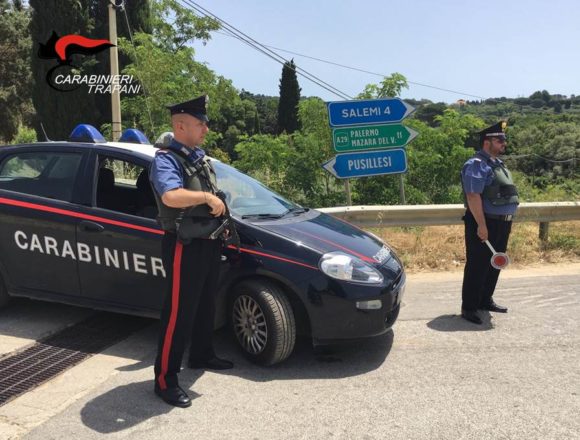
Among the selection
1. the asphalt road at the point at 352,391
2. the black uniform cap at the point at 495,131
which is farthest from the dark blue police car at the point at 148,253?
the black uniform cap at the point at 495,131

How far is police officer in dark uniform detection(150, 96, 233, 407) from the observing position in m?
3.04

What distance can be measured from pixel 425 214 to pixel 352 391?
13.4ft

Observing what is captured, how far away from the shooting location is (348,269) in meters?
3.58

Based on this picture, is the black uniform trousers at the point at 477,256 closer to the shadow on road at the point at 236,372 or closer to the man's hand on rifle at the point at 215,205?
the shadow on road at the point at 236,372

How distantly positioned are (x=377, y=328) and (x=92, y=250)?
2.26 meters

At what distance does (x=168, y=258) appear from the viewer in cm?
319

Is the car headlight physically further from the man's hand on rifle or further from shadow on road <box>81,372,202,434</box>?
shadow on road <box>81,372,202,434</box>

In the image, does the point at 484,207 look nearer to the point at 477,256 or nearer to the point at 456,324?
the point at 477,256

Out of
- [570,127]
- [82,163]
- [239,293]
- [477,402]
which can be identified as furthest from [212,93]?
[570,127]

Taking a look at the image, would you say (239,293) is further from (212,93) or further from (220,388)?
(212,93)

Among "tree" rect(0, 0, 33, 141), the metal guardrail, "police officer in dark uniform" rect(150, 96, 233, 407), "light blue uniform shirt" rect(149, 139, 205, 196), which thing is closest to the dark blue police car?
"police officer in dark uniform" rect(150, 96, 233, 407)

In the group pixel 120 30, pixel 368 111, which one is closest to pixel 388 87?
pixel 368 111

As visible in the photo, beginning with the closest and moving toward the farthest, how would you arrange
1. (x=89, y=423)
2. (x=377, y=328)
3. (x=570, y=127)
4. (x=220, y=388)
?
1. (x=89, y=423)
2. (x=220, y=388)
3. (x=377, y=328)
4. (x=570, y=127)

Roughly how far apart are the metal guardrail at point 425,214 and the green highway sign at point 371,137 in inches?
60.1
